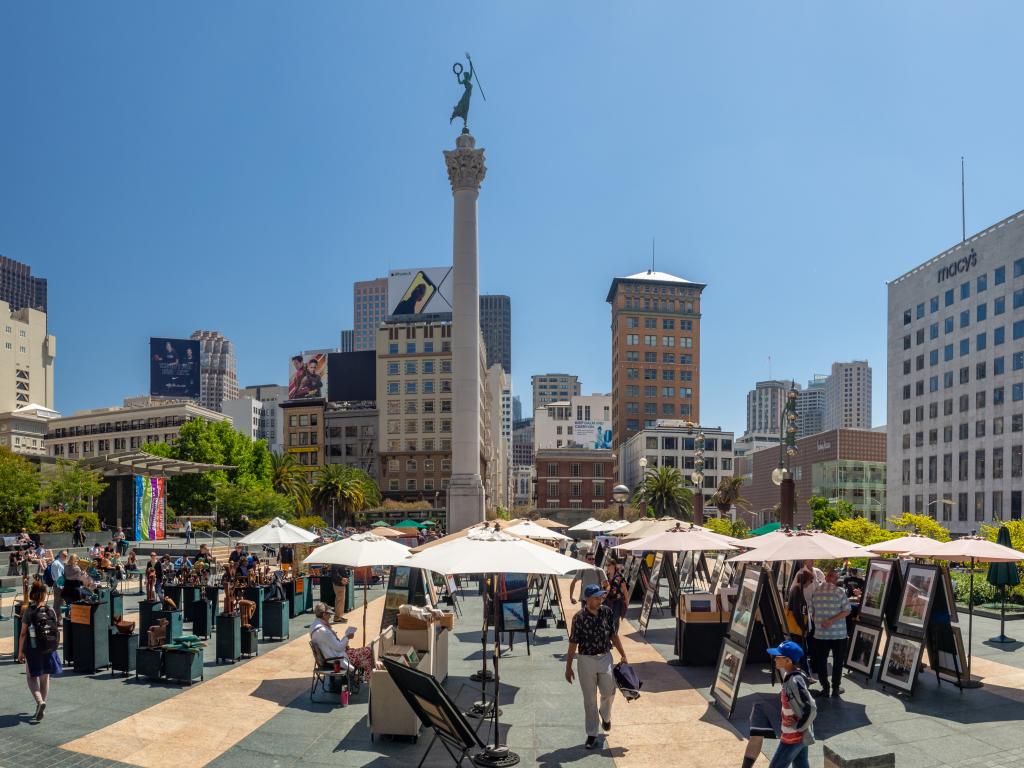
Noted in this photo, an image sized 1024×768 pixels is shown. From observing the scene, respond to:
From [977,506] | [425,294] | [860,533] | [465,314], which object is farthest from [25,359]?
[860,533]

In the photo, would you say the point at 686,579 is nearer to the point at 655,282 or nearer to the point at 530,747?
the point at 530,747

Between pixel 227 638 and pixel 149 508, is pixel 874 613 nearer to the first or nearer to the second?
pixel 227 638

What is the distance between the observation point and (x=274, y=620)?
58.2ft

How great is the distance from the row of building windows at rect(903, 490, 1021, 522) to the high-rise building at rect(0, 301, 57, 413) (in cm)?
14395

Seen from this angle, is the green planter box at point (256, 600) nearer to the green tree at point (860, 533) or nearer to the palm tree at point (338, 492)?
the green tree at point (860, 533)

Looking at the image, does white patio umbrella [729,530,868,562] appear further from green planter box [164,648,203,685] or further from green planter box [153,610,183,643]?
green planter box [153,610,183,643]

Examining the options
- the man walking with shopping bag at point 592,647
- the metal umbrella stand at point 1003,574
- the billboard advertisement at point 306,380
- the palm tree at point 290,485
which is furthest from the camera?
the billboard advertisement at point 306,380

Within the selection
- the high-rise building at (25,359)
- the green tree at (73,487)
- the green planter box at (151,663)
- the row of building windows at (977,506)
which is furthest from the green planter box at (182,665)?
the high-rise building at (25,359)

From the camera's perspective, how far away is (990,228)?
82.2 metres

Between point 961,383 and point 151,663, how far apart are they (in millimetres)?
91126

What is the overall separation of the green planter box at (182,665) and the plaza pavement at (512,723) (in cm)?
22

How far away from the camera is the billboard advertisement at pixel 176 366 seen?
186 metres

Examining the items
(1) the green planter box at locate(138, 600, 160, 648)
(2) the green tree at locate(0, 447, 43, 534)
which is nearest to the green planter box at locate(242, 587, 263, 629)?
(1) the green planter box at locate(138, 600, 160, 648)

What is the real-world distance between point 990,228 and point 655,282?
63999 millimetres
